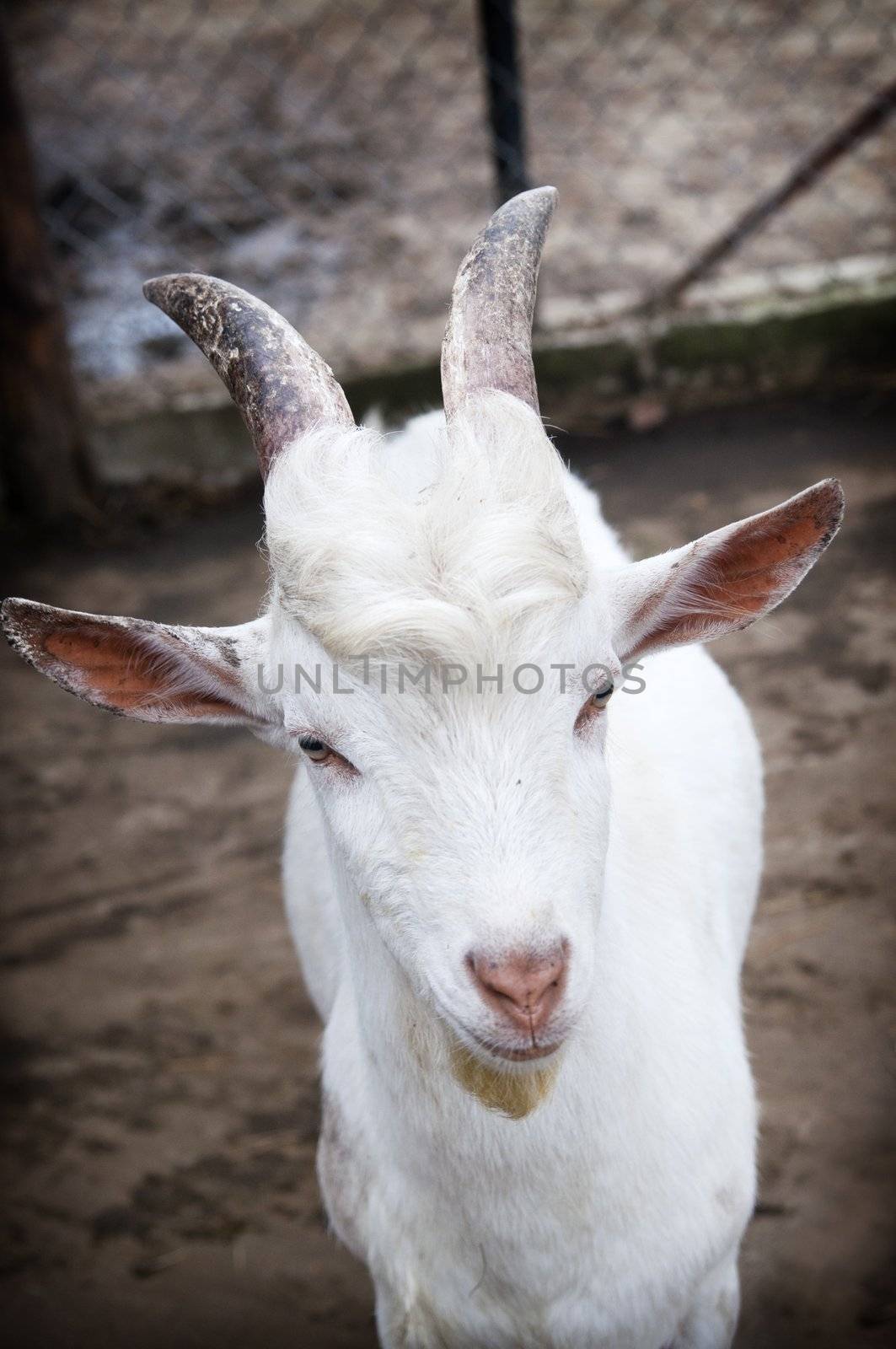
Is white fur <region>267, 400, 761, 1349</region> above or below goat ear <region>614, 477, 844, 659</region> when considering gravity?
below

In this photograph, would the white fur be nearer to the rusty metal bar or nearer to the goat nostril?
the goat nostril

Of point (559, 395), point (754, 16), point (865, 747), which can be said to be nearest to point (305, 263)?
point (559, 395)

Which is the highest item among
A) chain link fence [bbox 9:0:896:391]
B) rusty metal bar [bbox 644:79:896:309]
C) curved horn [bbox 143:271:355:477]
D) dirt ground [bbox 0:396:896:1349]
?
chain link fence [bbox 9:0:896:391]

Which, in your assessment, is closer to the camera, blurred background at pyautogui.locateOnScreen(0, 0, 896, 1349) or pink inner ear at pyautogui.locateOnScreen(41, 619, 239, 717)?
pink inner ear at pyautogui.locateOnScreen(41, 619, 239, 717)

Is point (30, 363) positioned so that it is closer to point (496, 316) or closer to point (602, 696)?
point (496, 316)

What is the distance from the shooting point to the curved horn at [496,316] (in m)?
1.96

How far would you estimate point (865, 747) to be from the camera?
166 inches

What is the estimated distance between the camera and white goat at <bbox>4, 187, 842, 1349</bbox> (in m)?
1.66

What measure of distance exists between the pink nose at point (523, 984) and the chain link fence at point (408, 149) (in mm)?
4707

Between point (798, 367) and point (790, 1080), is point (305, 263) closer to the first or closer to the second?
point (798, 367)

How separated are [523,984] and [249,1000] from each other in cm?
247

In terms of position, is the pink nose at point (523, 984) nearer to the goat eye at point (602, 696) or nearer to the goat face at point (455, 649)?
the goat face at point (455, 649)

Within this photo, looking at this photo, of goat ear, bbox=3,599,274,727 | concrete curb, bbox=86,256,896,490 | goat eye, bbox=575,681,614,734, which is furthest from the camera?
concrete curb, bbox=86,256,896,490

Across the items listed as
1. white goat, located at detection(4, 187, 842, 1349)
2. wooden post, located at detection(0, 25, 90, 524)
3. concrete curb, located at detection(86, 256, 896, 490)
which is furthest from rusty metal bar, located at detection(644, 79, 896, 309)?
white goat, located at detection(4, 187, 842, 1349)
